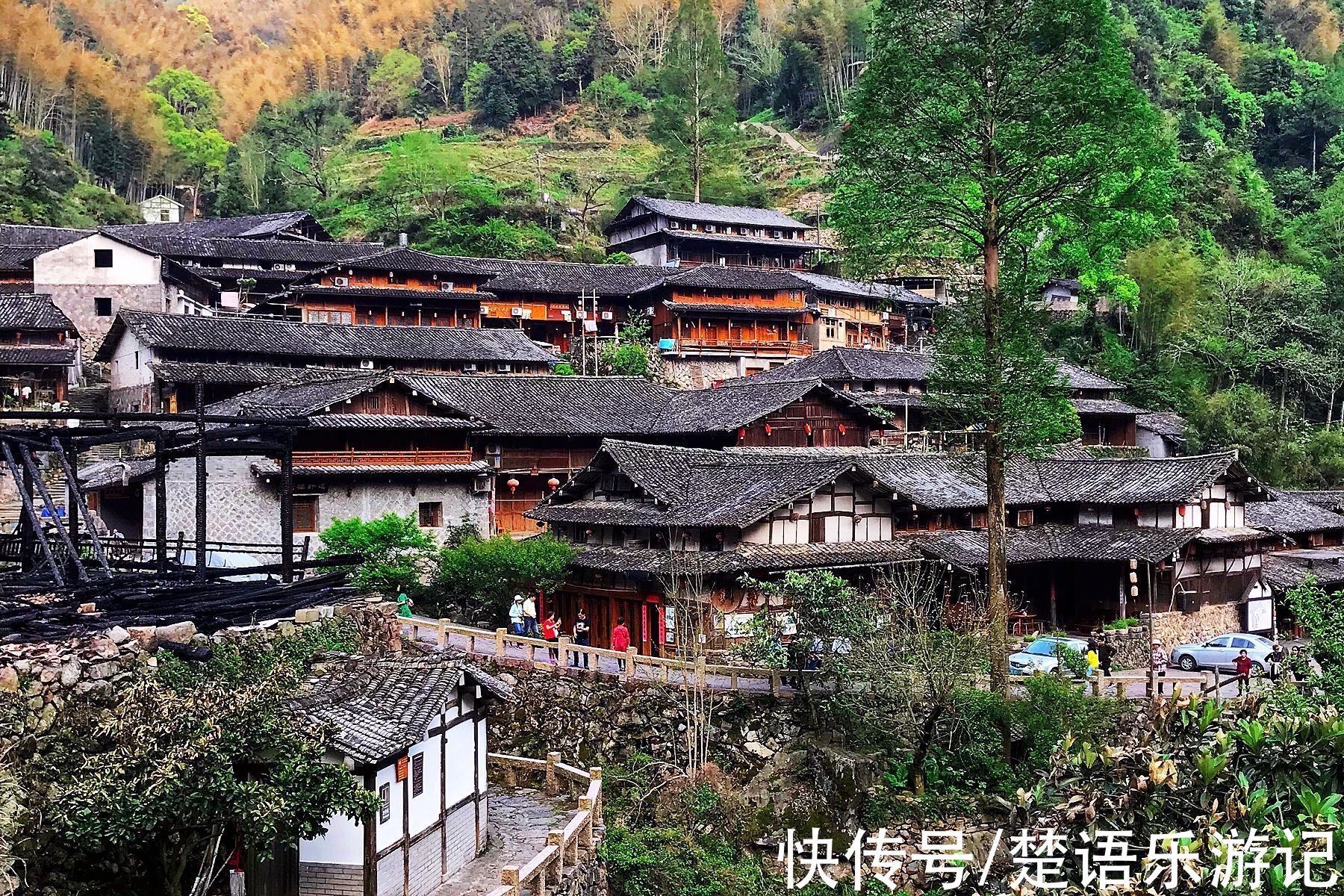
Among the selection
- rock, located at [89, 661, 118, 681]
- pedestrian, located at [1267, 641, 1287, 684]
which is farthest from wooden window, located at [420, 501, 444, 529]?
rock, located at [89, 661, 118, 681]

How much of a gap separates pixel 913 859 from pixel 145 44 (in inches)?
4920

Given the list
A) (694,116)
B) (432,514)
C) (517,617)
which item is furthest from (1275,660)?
(694,116)

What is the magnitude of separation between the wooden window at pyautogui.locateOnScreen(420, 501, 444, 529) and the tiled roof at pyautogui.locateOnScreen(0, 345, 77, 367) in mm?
17805

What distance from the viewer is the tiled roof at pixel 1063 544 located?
106ft

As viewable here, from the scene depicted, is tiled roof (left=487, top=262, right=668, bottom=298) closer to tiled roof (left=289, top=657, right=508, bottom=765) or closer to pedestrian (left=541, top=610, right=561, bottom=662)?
pedestrian (left=541, top=610, right=561, bottom=662)

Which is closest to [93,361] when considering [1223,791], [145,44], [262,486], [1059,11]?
[262,486]

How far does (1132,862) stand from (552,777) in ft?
33.8

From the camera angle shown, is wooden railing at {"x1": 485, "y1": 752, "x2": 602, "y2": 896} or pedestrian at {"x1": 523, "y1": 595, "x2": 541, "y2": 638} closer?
wooden railing at {"x1": 485, "y1": 752, "x2": 602, "y2": 896}

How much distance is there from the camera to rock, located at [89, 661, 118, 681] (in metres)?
14.0

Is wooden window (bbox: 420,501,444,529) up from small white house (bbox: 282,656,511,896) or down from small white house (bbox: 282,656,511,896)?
up

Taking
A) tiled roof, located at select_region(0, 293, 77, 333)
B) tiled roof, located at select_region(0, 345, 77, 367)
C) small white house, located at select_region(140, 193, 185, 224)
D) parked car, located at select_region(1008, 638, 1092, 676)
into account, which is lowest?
parked car, located at select_region(1008, 638, 1092, 676)

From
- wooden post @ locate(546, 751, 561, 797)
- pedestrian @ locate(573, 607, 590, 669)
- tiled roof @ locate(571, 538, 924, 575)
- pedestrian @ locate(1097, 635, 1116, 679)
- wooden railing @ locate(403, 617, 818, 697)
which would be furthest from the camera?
pedestrian @ locate(573, 607, 590, 669)

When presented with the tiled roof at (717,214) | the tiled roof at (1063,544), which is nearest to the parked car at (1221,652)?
the tiled roof at (1063,544)

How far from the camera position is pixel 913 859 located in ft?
68.1
